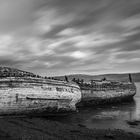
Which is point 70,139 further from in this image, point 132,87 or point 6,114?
point 132,87

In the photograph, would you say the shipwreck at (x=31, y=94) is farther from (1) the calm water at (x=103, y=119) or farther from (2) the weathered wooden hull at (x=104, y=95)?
(2) the weathered wooden hull at (x=104, y=95)

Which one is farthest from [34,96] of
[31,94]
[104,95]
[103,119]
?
[104,95]

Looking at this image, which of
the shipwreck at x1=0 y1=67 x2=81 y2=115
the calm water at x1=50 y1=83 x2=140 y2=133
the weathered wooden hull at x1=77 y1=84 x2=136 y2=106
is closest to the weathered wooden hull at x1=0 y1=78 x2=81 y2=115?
the shipwreck at x1=0 y1=67 x2=81 y2=115

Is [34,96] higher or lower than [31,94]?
lower

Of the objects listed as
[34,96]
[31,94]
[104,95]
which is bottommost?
[104,95]

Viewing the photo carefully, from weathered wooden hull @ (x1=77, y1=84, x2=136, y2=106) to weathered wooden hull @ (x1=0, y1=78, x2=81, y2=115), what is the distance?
7.14 m

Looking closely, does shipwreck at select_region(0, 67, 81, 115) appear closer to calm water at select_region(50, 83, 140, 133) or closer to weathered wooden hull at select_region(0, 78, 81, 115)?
weathered wooden hull at select_region(0, 78, 81, 115)

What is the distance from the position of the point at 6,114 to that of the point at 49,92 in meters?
3.64

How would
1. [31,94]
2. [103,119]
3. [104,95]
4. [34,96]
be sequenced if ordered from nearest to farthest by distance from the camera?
[31,94], [34,96], [103,119], [104,95]

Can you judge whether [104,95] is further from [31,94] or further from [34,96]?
[31,94]

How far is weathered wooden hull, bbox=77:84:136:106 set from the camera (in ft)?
81.9

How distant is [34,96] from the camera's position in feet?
46.3

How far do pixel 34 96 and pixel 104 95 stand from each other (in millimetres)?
15795

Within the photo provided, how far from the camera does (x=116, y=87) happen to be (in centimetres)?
3136
